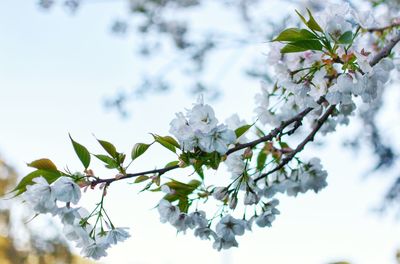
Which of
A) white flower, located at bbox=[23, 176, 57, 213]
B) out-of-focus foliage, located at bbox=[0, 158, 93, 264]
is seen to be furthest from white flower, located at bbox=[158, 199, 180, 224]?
out-of-focus foliage, located at bbox=[0, 158, 93, 264]

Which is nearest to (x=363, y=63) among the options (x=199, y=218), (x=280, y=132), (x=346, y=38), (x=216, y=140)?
(x=346, y=38)

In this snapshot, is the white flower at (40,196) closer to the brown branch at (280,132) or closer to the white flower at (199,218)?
the brown branch at (280,132)

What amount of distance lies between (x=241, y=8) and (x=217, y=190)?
320cm

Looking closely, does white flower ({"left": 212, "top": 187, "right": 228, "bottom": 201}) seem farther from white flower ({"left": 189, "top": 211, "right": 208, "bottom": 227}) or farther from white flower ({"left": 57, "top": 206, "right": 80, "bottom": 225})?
white flower ({"left": 57, "top": 206, "right": 80, "bottom": 225})

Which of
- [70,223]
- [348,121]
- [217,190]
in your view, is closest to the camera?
[70,223]

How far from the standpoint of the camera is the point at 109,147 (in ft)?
2.81

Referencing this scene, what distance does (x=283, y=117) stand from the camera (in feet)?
4.20

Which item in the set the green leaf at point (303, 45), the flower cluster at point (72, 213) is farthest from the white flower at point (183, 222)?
the green leaf at point (303, 45)

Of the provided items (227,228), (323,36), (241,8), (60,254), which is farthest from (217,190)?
(60,254)

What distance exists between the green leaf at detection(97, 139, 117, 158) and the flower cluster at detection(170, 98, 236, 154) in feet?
0.33

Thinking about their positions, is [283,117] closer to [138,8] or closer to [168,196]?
[168,196]

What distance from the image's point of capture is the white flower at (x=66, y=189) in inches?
32.0

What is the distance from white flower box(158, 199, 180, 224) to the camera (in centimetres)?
95

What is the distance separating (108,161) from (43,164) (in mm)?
103
